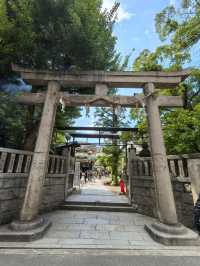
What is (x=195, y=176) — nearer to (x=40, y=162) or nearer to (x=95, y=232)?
(x=95, y=232)

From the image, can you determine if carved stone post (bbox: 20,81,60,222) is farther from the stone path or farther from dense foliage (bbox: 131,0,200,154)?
dense foliage (bbox: 131,0,200,154)

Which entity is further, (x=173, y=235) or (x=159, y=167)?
(x=159, y=167)

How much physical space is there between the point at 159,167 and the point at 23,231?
3810 mm

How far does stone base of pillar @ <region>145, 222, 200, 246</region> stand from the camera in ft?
12.6

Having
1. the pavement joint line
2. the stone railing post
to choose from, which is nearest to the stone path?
the pavement joint line

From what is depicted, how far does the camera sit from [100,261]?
10.4ft

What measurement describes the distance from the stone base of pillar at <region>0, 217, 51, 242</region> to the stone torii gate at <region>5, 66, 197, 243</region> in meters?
0.15

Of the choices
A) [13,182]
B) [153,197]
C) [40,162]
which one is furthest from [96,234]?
[13,182]

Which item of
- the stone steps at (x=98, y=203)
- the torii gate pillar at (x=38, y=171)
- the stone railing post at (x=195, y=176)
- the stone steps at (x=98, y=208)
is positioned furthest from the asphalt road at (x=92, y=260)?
the stone steps at (x=98, y=203)

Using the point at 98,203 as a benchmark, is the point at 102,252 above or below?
below

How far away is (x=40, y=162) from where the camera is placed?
4.72 meters

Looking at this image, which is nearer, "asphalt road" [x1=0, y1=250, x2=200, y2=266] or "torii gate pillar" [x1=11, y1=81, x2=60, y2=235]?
"asphalt road" [x1=0, y1=250, x2=200, y2=266]

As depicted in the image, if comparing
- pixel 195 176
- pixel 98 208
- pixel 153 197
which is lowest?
pixel 98 208

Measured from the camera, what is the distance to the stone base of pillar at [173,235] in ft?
12.6
